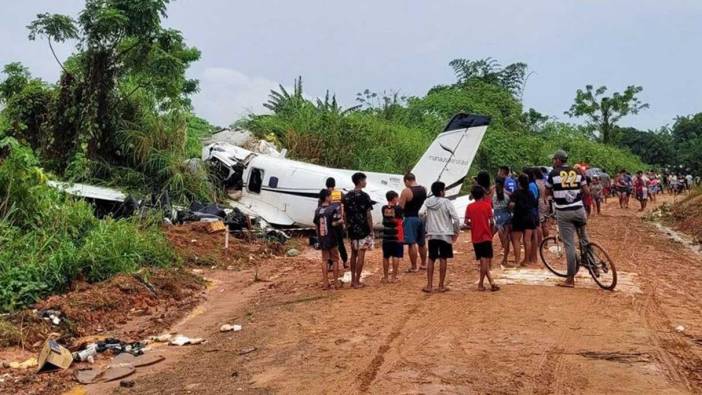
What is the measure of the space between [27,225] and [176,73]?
24.5ft

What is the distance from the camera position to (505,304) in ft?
27.6

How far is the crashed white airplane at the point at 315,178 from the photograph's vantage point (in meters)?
16.8

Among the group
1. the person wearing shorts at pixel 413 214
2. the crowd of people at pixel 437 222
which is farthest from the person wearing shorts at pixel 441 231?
the person wearing shorts at pixel 413 214

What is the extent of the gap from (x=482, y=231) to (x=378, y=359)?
12.2ft

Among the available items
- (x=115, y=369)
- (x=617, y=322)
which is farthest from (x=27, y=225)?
(x=617, y=322)

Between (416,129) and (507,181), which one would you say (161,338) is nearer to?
(507,181)

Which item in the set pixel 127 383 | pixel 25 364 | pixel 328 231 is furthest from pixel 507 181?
pixel 25 364

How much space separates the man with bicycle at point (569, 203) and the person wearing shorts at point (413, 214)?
2.06 m

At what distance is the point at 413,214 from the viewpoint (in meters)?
10.8

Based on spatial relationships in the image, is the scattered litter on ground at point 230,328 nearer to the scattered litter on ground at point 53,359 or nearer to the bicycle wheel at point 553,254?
the scattered litter on ground at point 53,359

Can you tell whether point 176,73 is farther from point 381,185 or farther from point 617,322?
point 617,322

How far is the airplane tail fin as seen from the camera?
54.9 feet

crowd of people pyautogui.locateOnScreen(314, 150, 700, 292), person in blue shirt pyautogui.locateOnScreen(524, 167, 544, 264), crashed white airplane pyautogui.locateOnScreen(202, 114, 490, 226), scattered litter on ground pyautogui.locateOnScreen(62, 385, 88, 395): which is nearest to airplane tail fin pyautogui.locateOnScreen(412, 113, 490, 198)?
crashed white airplane pyautogui.locateOnScreen(202, 114, 490, 226)

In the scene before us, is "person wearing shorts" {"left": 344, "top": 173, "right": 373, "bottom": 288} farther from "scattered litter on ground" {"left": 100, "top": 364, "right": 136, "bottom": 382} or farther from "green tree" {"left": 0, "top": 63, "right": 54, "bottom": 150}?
"green tree" {"left": 0, "top": 63, "right": 54, "bottom": 150}
